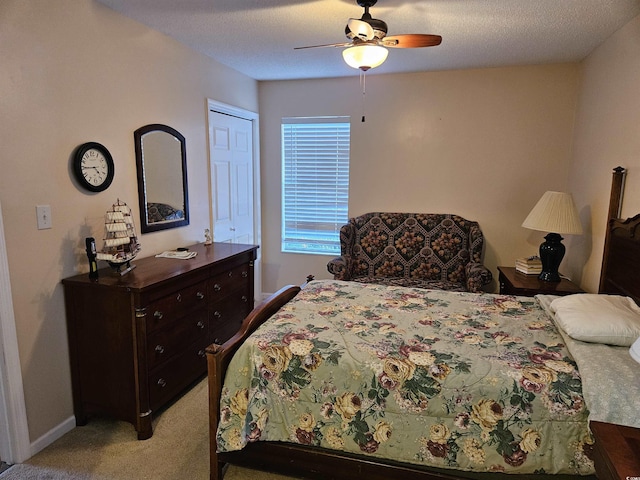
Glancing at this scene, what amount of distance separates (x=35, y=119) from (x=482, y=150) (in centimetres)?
358

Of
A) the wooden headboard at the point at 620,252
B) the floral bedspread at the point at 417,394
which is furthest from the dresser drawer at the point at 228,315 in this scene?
the wooden headboard at the point at 620,252

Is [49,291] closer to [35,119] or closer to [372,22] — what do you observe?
[35,119]

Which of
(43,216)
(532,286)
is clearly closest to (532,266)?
(532,286)

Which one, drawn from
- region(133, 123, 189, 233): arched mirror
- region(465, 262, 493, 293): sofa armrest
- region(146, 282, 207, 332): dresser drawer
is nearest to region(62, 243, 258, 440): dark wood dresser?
region(146, 282, 207, 332): dresser drawer

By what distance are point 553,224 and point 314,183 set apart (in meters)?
2.40

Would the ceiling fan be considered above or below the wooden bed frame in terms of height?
above

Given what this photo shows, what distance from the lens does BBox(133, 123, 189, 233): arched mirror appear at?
283 cm

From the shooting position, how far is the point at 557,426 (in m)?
1.53

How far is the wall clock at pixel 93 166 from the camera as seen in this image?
2317 millimetres

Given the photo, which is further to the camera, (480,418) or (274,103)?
(274,103)

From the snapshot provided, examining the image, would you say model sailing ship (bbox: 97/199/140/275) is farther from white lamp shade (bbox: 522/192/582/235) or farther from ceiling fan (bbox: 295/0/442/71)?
white lamp shade (bbox: 522/192/582/235)

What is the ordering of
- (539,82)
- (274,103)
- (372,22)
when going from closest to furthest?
(372,22) → (539,82) → (274,103)

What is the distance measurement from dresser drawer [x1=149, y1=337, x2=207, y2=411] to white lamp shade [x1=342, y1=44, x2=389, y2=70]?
2.05m

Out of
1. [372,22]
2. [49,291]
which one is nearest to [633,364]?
[372,22]
